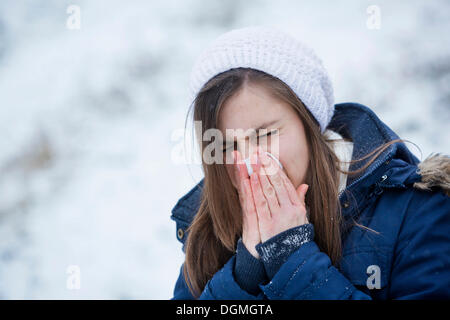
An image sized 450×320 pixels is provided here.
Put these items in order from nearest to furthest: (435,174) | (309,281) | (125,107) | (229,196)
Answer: (309,281) < (435,174) < (229,196) < (125,107)

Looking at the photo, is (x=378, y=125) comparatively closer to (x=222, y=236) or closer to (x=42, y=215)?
(x=222, y=236)

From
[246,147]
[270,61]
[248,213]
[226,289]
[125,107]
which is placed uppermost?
[270,61]

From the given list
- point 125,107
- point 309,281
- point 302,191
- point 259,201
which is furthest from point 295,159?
point 125,107

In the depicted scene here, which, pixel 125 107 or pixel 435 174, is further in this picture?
pixel 125 107

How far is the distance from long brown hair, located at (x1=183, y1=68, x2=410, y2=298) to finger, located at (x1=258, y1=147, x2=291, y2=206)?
0.66ft

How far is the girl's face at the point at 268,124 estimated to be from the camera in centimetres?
149

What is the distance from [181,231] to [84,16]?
2.92 metres

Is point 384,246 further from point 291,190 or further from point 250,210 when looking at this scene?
point 250,210

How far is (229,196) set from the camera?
171 centimetres

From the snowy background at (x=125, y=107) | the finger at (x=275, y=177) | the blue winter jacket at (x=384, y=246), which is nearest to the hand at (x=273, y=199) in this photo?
the finger at (x=275, y=177)

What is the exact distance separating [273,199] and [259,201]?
55 mm

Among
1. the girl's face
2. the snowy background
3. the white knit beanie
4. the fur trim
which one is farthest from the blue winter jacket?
the snowy background

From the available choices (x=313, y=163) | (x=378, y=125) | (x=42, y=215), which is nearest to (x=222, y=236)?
(x=313, y=163)

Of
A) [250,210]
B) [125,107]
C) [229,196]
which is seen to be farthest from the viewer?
[125,107]
